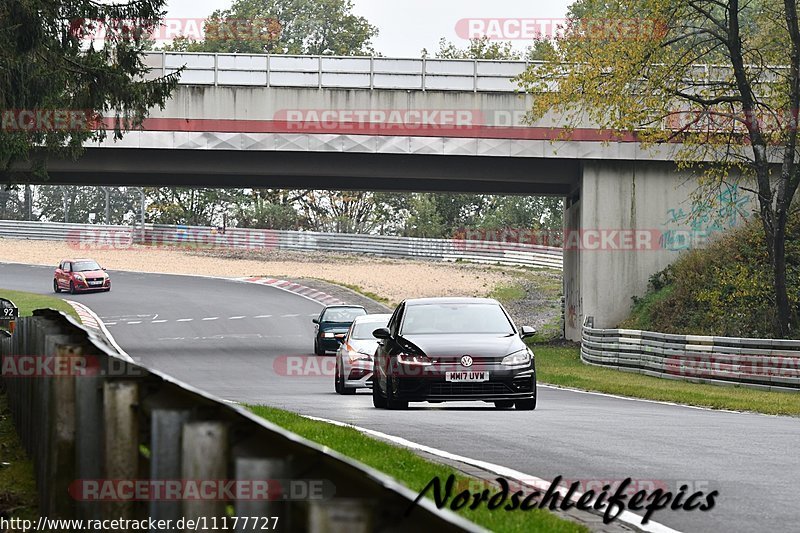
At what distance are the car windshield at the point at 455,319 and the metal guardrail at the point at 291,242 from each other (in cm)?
6189

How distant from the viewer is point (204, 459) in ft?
12.7

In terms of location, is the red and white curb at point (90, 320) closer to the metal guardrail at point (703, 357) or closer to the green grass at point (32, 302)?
the green grass at point (32, 302)

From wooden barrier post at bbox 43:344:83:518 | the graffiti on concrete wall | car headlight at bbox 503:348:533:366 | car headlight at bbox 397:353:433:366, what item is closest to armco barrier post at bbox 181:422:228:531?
wooden barrier post at bbox 43:344:83:518

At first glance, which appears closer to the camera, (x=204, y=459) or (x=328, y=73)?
(x=204, y=459)

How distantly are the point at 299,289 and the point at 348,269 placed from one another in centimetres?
1111

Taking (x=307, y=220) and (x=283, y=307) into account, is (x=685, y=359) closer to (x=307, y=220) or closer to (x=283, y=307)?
(x=283, y=307)

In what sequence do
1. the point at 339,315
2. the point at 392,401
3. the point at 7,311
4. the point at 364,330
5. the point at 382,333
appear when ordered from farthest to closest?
the point at 339,315
the point at 7,311
the point at 364,330
the point at 392,401
the point at 382,333

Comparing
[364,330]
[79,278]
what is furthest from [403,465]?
[79,278]

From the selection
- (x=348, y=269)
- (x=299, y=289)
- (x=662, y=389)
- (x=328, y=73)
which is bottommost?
(x=299, y=289)

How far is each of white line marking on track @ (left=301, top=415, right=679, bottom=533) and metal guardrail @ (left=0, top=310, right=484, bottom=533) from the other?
11.3 feet

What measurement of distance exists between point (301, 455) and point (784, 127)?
3210 centimetres

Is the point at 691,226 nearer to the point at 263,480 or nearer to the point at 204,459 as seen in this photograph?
the point at 204,459

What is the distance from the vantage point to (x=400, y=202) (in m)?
101

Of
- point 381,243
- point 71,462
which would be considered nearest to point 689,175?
point 71,462
